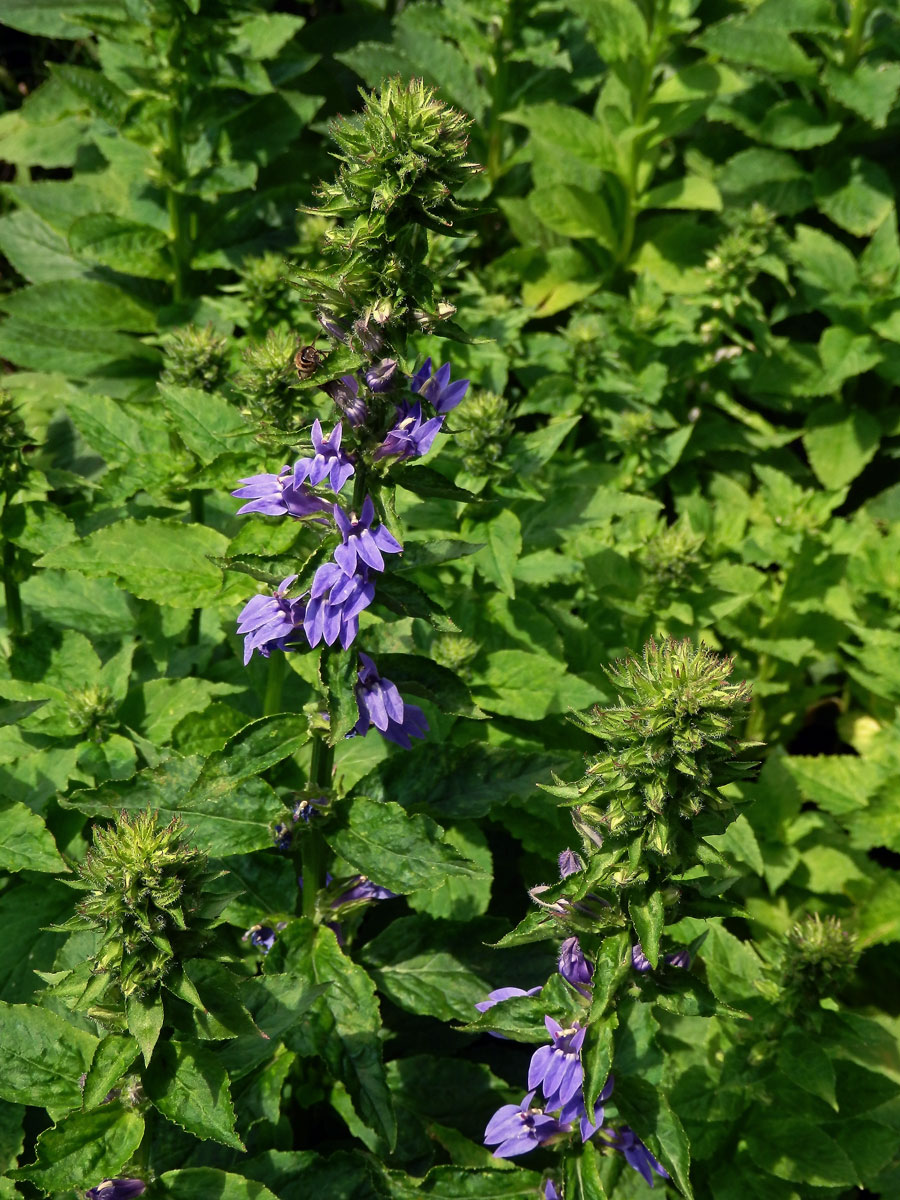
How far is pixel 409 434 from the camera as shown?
229cm

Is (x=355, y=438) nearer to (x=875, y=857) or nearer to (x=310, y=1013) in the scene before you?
(x=310, y=1013)

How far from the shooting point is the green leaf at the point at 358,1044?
8.86 ft

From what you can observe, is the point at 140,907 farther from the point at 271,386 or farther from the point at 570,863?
the point at 271,386

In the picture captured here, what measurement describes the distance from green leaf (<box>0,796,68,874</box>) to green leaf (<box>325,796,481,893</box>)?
2.52 feet

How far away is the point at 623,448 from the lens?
4898 mm

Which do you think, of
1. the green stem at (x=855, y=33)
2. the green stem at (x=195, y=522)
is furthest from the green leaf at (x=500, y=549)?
the green stem at (x=855, y=33)

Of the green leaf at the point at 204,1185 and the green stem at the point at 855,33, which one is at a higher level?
the green stem at the point at 855,33

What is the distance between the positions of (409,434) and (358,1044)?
1531mm

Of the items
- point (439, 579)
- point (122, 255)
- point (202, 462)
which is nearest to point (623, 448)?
point (439, 579)

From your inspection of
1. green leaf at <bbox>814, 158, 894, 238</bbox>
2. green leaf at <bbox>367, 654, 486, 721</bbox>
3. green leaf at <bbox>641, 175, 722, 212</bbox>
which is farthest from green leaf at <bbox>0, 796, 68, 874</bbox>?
green leaf at <bbox>814, 158, 894, 238</bbox>

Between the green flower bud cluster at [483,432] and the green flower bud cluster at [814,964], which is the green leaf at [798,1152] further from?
the green flower bud cluster at [483,432]

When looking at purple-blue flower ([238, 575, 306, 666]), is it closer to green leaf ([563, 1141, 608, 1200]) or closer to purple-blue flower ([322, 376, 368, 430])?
purple-blue flower ([322, 376, 368, 430])

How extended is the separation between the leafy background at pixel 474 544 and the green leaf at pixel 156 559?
0.01 metres

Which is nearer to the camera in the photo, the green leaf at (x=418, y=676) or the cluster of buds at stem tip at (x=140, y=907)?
A: the cluster of buds at stem tip at (x=140, y=907)
